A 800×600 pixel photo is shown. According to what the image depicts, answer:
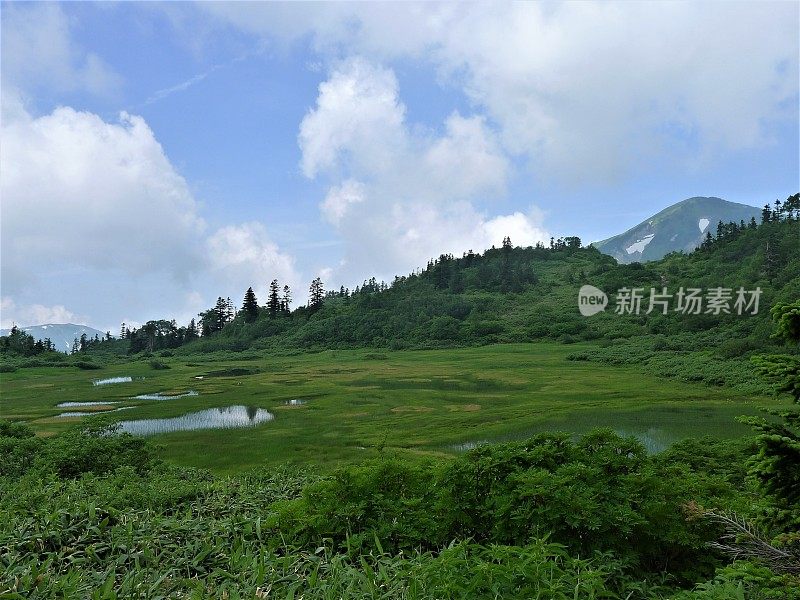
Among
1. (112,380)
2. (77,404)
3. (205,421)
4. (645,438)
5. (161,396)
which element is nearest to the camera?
(645,438)

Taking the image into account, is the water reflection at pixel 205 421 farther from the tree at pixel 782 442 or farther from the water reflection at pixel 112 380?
the tree at pixel 782 442

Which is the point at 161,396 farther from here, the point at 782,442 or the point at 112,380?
the point at 782,442

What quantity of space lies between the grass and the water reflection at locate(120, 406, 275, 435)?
1199 mm

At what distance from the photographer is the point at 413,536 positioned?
555 centimetres

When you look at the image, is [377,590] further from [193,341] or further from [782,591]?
[193,341]

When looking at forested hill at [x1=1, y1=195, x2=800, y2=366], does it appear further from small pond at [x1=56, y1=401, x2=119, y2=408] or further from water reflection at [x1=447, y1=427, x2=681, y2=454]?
small pond at [x1=56, y1=401, x2=119, y2=408]

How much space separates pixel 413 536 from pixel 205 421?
26.9m

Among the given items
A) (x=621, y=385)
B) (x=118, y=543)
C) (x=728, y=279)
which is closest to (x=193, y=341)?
(x=621, y=385)

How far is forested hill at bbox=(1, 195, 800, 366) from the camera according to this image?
247 feet

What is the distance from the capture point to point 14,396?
42.5 meters

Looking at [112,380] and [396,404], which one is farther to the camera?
[112,380]

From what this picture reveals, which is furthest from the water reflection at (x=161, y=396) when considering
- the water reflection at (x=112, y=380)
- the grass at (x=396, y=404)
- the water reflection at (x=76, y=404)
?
the water reflection at (x=112, y=380)

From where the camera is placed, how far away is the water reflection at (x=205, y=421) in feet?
91.0

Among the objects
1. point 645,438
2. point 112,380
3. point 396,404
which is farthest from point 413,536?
point 112,380
